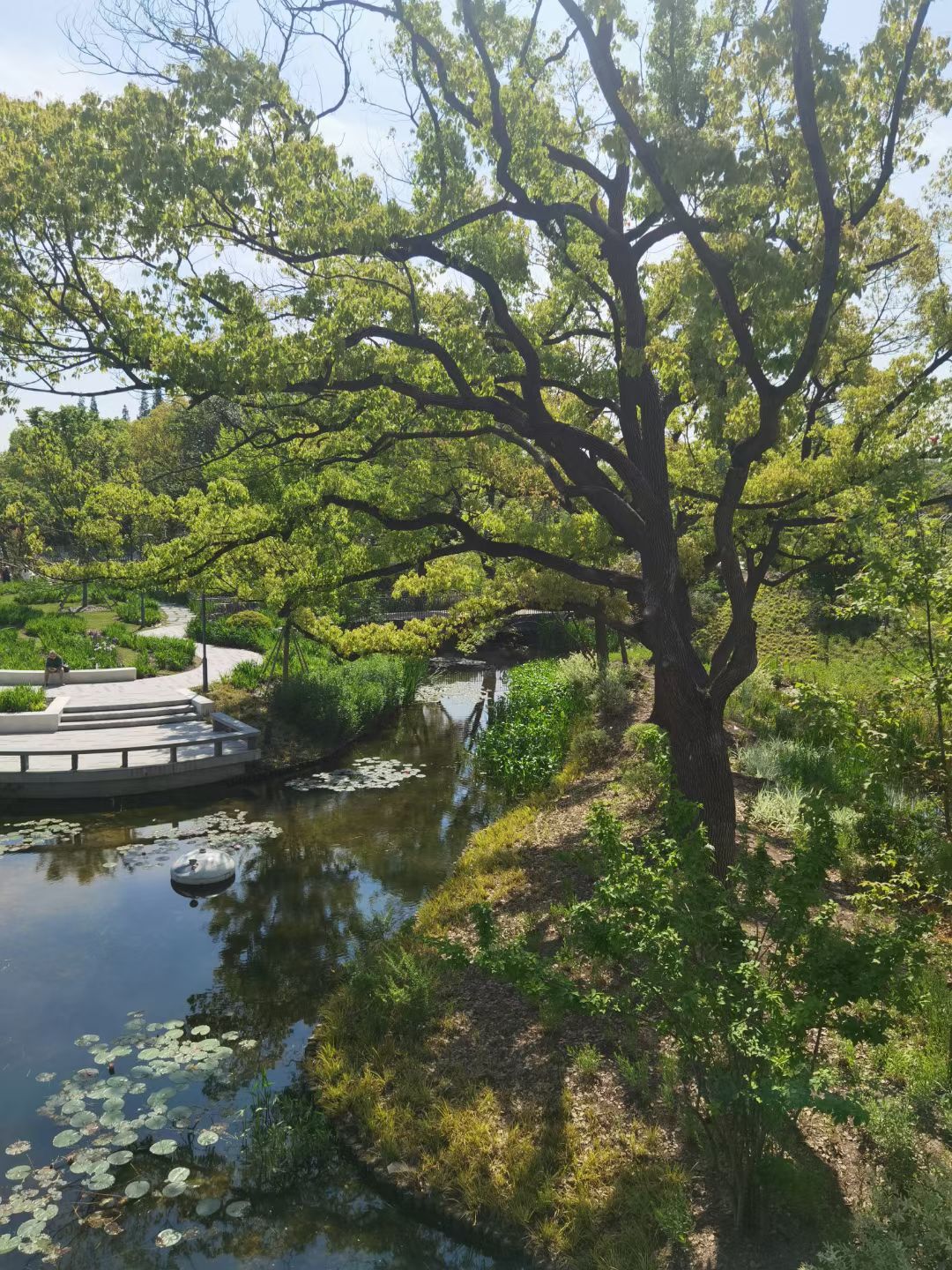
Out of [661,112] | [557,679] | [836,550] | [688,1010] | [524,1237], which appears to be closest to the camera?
[688,1010]

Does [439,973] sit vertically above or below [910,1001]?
below

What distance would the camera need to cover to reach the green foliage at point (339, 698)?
1772cm

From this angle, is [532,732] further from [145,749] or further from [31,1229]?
[31,1229]

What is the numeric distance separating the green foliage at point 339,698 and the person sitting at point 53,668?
249 inches

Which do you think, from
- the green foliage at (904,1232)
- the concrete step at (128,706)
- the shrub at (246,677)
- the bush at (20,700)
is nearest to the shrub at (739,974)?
the green foliage at (904,1232)

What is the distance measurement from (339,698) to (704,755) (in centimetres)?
1163

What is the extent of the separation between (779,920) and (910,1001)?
0.87 m

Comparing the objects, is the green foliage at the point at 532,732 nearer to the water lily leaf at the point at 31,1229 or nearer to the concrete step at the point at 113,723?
the concrete step at the point at 113,723

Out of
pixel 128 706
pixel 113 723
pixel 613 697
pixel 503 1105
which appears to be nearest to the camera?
pixel 503 1105

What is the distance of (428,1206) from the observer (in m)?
5.32

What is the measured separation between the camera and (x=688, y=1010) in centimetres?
409

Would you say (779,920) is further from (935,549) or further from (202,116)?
(202,116)

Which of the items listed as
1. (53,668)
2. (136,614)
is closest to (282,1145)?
(53,668)

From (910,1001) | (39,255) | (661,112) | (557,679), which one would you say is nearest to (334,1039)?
(910,1001)
